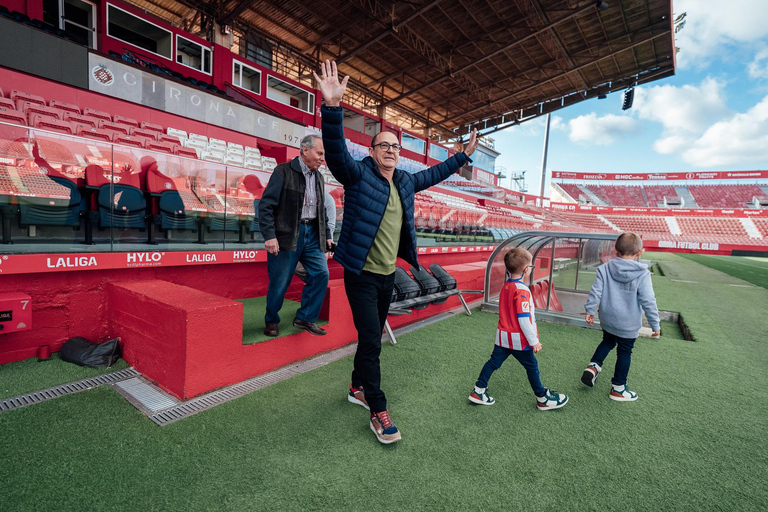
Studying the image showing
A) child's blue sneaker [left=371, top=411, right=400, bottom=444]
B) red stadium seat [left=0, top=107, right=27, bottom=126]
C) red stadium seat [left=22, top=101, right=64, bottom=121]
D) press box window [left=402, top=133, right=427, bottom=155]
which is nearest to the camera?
child's blue sneaker [left=371, top=411, right=400, bottom=444]

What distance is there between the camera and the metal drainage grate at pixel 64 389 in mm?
2049

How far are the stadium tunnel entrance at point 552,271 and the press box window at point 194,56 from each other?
11304mm

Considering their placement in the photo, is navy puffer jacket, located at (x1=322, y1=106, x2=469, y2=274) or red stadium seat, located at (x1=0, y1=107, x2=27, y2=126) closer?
navy puffer jacket, located at (x1=322, y1=106, x2=469, y2=274)

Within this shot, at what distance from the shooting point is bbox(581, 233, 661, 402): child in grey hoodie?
266 centimetres

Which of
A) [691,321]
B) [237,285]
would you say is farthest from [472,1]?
[237,285]

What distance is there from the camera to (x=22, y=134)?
2.48 m

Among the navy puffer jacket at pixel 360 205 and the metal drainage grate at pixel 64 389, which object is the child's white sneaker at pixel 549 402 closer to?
the navy puffer jacket at pixel 360 205

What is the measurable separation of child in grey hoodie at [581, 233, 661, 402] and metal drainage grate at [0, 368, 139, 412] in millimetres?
3302

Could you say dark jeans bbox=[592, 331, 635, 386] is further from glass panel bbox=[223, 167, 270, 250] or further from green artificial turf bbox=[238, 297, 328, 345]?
glass panel bbox=[223, 167, 270, 250]

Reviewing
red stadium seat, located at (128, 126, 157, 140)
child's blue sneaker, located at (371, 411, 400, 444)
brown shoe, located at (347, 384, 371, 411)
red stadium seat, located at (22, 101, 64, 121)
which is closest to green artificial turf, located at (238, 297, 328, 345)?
brown shoe, located at (347, 384, 371, 411)

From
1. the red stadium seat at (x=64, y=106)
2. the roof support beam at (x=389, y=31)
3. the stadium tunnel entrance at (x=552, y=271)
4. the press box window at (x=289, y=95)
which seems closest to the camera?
the stadium tunnel entrance at (x=552, y=271)

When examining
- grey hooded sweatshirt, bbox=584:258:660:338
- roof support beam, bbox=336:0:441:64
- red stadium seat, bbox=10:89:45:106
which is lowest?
grey hooded sweatshirt, bbox=584:258:660:338

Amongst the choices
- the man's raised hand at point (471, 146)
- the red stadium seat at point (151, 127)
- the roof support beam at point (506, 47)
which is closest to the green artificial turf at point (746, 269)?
the roof support beam at point (506, 47)

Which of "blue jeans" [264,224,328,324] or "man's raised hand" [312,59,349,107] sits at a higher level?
"man's raised hand" [312,59,349,107]
